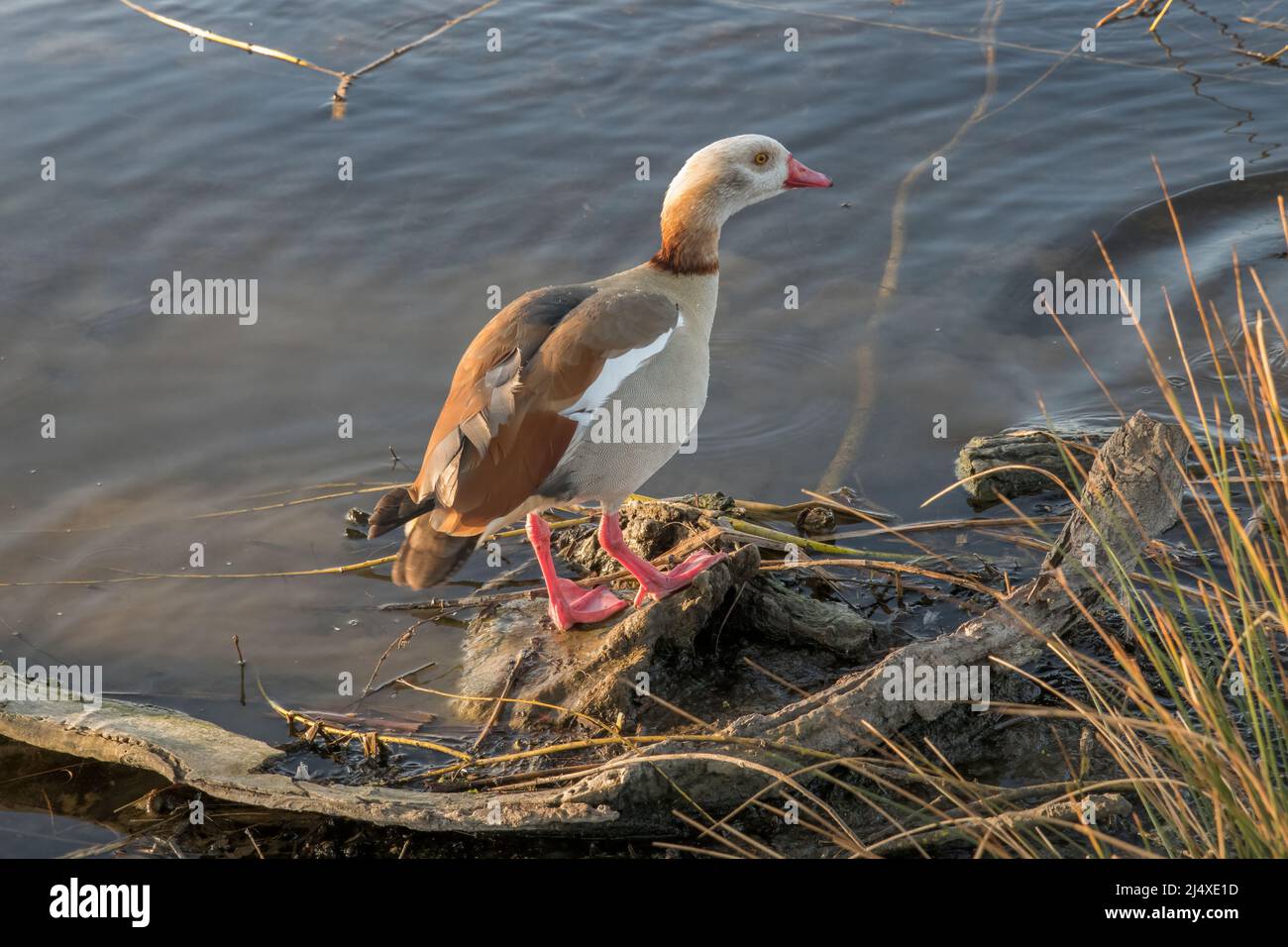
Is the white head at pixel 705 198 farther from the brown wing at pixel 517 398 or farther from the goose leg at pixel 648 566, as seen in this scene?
the goose leg at pixel 648 566

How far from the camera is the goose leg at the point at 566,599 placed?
5.27 meters

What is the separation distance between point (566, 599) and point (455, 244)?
14.5ft

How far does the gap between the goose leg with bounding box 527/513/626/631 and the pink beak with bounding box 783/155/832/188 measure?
2.01 meters

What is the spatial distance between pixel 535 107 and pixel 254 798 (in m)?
7.74

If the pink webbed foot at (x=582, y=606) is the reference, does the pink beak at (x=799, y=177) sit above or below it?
above

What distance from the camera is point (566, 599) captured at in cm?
534

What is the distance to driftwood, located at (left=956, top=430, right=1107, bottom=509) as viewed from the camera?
621 cm

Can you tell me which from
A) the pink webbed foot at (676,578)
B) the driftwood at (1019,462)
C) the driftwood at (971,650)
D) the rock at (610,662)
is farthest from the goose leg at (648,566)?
the driftwood at (1019,462)

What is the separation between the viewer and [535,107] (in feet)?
35.5

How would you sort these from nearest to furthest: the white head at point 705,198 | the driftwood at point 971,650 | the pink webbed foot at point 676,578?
the driftwood at point 971,650, the pink webbed foot at point 676,578, the white head at point 705,198

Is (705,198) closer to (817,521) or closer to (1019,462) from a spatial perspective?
(817,521)

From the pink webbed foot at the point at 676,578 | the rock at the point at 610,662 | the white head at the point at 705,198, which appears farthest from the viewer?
the white head at the point at 705,198

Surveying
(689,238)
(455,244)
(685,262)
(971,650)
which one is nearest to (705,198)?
(689,238)
